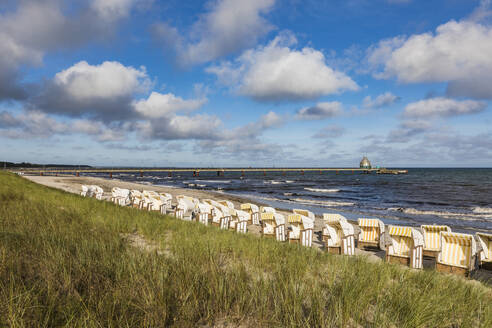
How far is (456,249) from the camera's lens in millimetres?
7285

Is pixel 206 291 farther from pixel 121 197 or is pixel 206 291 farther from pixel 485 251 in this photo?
pixel 121 197

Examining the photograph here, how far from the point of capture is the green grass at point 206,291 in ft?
8.55

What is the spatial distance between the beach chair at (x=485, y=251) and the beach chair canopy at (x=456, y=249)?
0.48 meters

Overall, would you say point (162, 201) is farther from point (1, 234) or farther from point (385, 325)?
point (385, 325)

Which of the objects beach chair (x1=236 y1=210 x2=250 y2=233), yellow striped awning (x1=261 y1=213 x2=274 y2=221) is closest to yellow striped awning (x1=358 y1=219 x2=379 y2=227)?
yellow striped awning (x1=261 y1=213 x2=274 y2=221)

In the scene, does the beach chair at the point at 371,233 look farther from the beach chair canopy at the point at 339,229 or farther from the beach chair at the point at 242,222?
the beach chair at the point at 242,222

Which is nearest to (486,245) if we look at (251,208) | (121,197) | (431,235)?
(431,235)

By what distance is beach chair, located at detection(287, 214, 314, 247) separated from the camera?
8594 millimetres

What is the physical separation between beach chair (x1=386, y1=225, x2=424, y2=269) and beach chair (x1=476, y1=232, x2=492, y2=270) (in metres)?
1.50

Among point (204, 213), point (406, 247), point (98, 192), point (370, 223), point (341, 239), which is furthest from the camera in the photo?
point (98, 192)

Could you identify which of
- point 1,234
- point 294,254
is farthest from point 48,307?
point 294,254

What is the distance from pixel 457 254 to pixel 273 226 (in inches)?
214

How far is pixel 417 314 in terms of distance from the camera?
2826mm

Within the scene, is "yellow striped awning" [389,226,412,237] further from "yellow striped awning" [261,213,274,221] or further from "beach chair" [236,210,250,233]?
"beach chair" [236,210,250,233]
